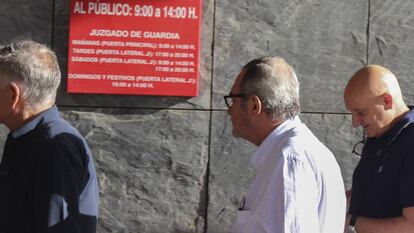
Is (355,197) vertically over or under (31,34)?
under

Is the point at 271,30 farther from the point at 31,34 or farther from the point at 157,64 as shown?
the point at 31,34

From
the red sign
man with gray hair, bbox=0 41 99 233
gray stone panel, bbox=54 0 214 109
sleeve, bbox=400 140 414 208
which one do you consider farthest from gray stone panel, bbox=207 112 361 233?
man with gray hair, bbox=0 41 99 233

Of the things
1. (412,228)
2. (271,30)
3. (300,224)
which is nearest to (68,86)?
(271,30)

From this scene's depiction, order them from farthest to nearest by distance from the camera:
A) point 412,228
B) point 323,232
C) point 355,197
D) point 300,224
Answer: point 355,197, point 412,228, point 323,232, point 300,224

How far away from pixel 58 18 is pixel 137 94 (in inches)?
30.2

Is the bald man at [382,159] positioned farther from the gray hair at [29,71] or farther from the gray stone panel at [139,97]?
the gray stone panel at [139,97]

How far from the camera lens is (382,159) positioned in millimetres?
3461

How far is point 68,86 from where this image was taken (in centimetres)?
529

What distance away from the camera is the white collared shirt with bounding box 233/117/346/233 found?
246 centimetres

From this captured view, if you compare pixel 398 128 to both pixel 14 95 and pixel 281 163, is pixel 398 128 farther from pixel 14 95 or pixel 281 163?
pixel 14 95

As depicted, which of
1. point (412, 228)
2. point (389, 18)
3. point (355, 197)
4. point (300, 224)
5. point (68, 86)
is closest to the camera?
point (300, 224)

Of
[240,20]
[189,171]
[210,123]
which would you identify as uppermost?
[240,20]

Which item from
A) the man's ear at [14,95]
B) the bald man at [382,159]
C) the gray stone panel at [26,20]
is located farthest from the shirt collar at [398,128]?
the gray stone panel at [26,20]

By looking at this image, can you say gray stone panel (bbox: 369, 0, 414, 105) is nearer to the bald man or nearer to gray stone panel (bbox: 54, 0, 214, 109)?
gray stone panel (bbox: 54, 0, 214, 109)
